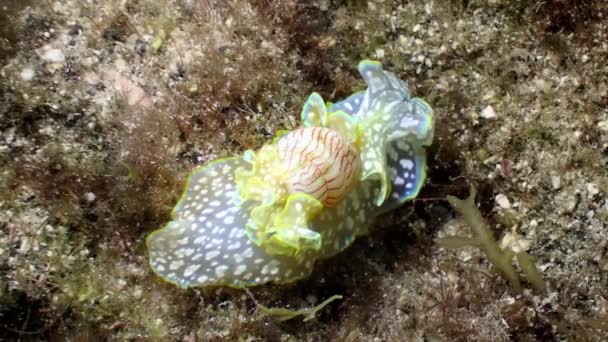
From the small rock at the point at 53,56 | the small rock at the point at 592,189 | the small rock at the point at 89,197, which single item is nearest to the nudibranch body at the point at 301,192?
the small rock at the point at 89,197

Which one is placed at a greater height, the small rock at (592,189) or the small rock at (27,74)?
the small rock at (592,189)

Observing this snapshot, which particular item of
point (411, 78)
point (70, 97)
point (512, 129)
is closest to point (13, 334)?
point (70, 97)

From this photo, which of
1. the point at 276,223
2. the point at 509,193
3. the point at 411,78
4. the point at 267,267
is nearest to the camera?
the point at 276,223

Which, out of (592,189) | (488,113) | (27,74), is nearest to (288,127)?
(488,113)

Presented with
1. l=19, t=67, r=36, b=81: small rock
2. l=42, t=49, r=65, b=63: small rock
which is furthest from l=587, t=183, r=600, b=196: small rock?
l=19, t=67, r=36, b=81: small rock

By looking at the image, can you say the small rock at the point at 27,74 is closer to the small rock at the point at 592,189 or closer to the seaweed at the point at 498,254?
the seaweed at the point at 498,254

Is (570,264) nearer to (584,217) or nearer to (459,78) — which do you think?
(584,217)
